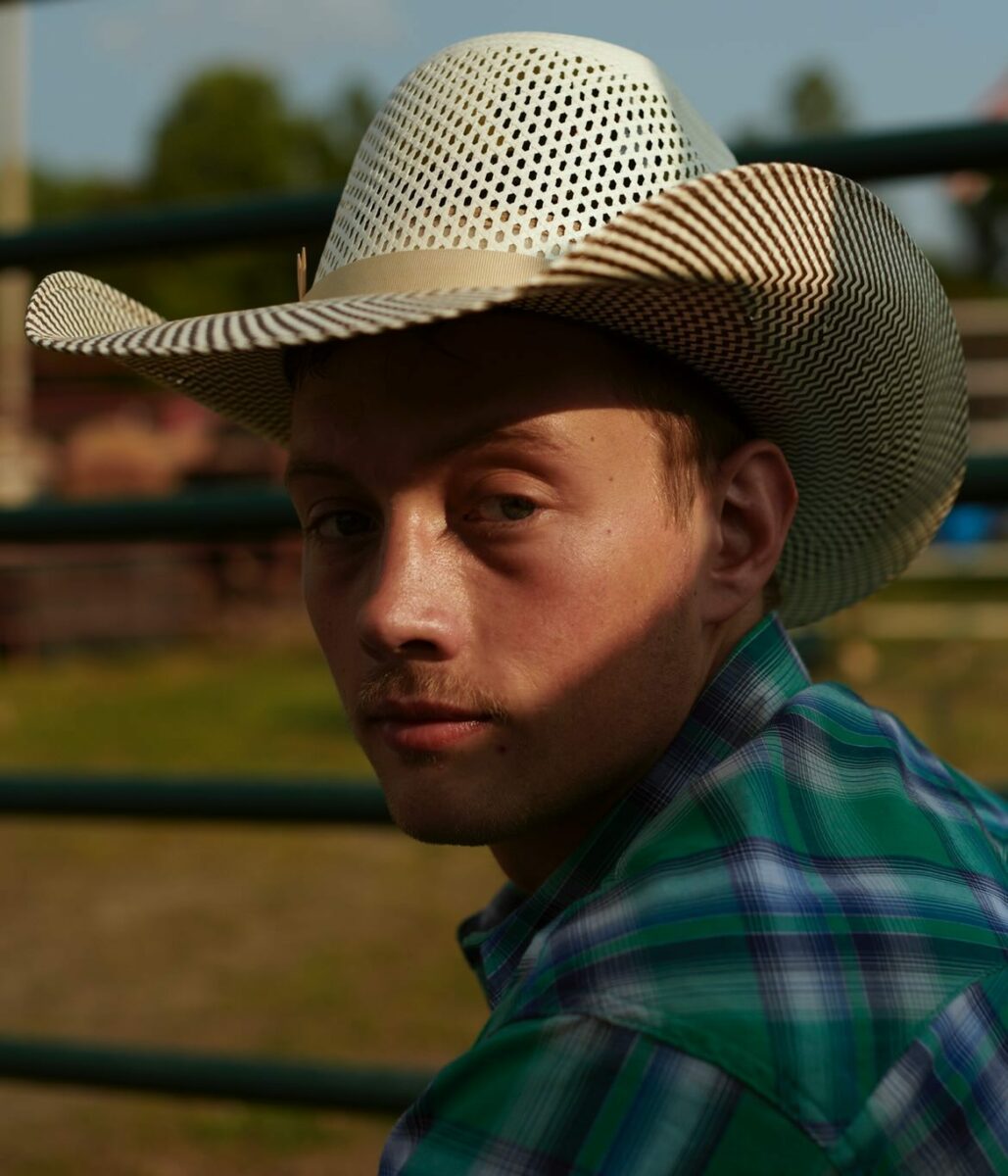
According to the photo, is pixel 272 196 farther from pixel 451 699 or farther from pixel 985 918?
pixel 985 918

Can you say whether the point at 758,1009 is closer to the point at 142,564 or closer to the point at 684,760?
the point at 684,760

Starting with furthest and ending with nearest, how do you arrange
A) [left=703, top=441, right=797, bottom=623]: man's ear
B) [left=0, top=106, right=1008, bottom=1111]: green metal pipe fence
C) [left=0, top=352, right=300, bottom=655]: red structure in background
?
1. [left=0, top=352, right=300, bottom=655]: red structure in background
2. [left=0, top=106, right=1008, bottom=1111]: green metal pipe fence
3. [left=703, top=441, right=797, bottom=623]: man's ear

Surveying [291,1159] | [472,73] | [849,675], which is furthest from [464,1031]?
[849,675]

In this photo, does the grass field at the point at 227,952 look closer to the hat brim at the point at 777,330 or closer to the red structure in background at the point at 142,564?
the hat brim at the point at 777,330

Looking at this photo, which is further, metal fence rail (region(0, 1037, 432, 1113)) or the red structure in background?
the red structure in background

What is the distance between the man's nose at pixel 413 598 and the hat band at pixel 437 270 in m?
0.20

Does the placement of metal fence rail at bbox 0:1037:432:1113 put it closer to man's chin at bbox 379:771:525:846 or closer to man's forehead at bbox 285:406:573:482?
man's chin at bbox 379:771:525:846

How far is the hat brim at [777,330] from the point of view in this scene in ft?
3.89

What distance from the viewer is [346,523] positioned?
1431 millimetres

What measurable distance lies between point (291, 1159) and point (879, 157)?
2.31 metres

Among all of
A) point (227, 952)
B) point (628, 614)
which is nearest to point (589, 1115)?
point (628, 614)

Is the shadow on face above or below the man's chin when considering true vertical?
above

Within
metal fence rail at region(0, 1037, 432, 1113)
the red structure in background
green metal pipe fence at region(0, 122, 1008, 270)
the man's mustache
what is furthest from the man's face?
the red structure in background

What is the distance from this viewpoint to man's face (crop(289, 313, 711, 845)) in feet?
4.19
